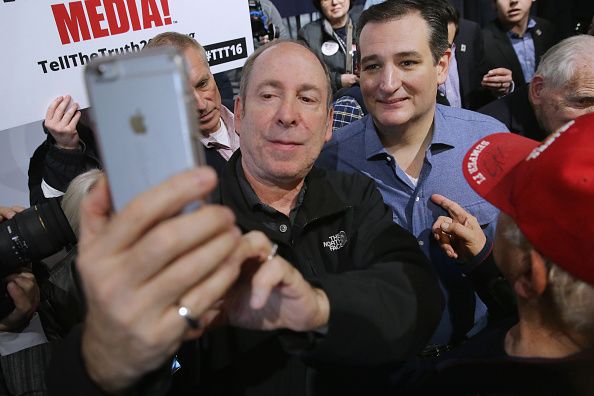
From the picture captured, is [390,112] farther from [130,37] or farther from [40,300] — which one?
[40,300]

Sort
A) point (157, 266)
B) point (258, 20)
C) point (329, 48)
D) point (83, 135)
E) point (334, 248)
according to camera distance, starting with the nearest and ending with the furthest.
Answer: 1. point (157, 266)
2. point (334, 248)
3. point (83, 135)
4. point (329, 48)
5. point (258, 20)

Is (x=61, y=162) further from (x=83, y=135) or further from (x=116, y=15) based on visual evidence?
(x=116, y=15)

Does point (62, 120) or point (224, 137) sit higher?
point (62, 120)

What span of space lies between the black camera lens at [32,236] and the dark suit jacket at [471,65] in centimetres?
281

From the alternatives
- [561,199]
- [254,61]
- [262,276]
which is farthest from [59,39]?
[561,199]

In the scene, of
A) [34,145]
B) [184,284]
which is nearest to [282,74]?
[184,284]

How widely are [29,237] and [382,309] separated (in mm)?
1185

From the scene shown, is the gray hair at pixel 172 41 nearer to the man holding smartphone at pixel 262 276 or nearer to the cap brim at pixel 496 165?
the man holding smartphone at pixel 262 276

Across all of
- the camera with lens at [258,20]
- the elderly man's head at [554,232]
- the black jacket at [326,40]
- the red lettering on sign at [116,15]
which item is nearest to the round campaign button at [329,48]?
the black jacket at [326,40]

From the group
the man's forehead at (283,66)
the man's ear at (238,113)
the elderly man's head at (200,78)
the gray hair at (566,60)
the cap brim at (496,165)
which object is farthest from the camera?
the elderly man's head at (200,78)

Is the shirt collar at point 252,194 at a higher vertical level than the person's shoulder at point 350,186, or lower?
higher

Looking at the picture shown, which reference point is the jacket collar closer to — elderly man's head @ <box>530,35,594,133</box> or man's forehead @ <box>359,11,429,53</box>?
man's forehead @ <box>359,11,429,53</box>

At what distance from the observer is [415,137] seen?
1.85 metres

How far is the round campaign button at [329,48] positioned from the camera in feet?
12.9
